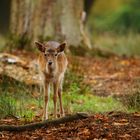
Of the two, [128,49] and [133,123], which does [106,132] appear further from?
[128,49]

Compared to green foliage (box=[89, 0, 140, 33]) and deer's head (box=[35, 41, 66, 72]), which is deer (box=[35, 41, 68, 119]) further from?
green foliage (box=[89, 0, 140, 33])

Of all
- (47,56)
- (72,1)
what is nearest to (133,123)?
(47,56)

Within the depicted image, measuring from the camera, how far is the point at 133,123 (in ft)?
32.3

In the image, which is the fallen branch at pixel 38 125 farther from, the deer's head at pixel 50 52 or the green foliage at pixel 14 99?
the deer's head at pixel 50 52

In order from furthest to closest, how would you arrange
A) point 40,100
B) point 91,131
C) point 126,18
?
point 126,18
point 40,100
point 91,131

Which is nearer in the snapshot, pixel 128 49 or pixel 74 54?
pixel 74 54

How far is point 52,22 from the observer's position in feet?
65.4

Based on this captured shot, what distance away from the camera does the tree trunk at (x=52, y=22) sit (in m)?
19.9

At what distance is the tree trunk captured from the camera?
19.9 meters

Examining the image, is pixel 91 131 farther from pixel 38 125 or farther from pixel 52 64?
pixel 52 64

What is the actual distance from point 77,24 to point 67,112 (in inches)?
334

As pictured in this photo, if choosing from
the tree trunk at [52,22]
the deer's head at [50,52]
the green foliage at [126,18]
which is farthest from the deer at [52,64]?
the green foliage at [126,18]

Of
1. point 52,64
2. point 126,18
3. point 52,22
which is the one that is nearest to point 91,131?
point 52,64

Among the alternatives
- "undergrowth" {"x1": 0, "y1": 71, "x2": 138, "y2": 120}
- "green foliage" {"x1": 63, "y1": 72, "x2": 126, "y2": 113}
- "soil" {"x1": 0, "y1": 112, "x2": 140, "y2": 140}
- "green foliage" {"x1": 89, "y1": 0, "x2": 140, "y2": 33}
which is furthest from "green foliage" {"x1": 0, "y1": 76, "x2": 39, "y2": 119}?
"green foliage" {"x1": 89, "y1": 0, "x2": 140, "y2": 33}
